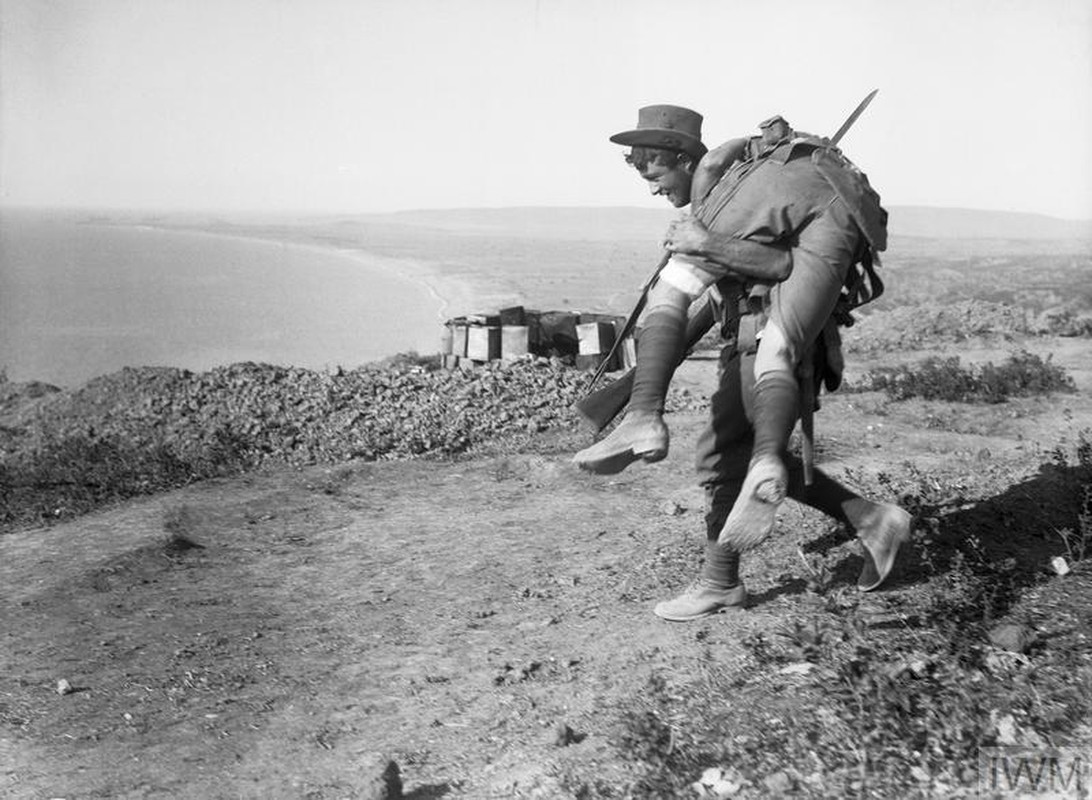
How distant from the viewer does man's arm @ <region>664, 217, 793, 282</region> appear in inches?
138

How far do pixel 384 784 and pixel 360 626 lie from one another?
1551mm

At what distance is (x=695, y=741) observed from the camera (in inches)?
129

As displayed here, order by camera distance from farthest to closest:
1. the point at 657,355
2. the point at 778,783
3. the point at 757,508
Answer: the point at 657,355 → the point at 757,508 → the point at 778,783

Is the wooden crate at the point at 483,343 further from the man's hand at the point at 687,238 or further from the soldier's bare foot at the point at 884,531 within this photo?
the man's hand at the point at 687,238

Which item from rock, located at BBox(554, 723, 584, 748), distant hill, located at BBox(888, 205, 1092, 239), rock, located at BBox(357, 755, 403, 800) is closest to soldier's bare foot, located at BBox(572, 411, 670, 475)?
rock, located at BBox(554, 723, 584, 748)

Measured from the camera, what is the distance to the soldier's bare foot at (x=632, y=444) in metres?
3.44

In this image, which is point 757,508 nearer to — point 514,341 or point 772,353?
point 772,353

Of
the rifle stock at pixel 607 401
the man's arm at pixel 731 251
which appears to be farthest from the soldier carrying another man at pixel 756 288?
the rifle stock at pixel 607 401

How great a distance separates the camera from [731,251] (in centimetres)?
349

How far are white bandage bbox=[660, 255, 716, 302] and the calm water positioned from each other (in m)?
15.2

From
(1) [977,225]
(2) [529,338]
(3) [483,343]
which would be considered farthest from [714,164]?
(1) [977,225]

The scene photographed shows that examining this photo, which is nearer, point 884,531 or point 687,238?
point 687,238

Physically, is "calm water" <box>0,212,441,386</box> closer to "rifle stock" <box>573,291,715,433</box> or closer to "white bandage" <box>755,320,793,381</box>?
"rifle stock" <box>573,291,715,433</box>

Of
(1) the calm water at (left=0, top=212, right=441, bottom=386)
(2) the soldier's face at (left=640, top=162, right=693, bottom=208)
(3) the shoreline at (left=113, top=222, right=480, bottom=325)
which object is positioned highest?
(2) the soldier's face at (left=640, top=162, right=693, bottom=208)
